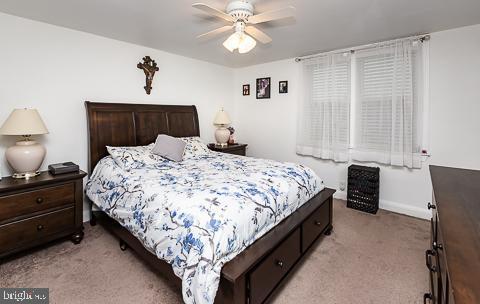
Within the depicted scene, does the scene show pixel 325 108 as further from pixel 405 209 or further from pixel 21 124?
pixel 21 124

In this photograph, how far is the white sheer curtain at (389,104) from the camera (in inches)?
119

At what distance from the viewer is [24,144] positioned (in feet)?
7.57

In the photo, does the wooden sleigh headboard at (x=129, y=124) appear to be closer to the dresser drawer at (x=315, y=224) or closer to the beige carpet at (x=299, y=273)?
the beige carpet at (x=299, y=273)

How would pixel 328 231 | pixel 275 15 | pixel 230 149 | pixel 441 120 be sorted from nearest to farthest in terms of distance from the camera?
pixel 275 15, pixel 328 231, pixel 441 120, pixel 230 149

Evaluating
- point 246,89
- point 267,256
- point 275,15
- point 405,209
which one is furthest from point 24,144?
point 405,209

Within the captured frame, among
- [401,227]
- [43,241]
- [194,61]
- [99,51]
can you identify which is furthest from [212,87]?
[401,227]

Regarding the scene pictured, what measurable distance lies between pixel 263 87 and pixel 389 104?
2079 millimetres

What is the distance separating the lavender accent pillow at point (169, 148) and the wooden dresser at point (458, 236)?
97.8 inches

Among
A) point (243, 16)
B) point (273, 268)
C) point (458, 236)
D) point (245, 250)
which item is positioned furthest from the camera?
point (243, 16)

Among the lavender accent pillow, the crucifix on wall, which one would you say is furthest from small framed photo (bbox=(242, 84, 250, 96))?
the lavender accent pillow

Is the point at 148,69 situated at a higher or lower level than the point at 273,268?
higher

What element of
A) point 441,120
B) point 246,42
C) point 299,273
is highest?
point 246,42

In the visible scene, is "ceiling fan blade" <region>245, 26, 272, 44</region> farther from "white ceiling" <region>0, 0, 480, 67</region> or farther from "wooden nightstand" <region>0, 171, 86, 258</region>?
"wooden nightstand" <region>0, 171, 86, 258</region>

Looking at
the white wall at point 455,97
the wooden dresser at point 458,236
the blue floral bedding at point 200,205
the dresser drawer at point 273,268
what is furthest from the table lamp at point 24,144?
the white wall at point 455,97
